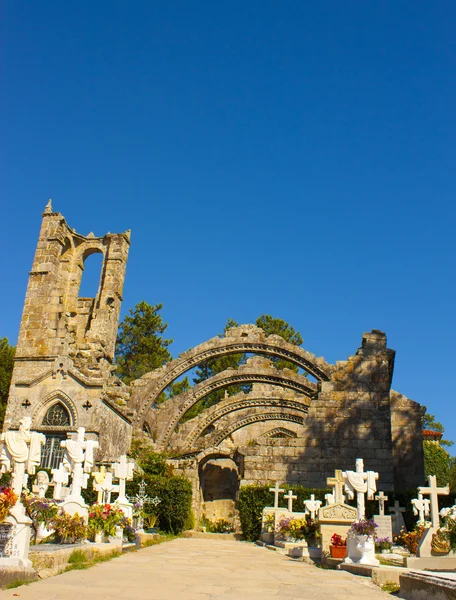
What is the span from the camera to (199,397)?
23.0 meters

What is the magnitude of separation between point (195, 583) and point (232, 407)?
61.3ft

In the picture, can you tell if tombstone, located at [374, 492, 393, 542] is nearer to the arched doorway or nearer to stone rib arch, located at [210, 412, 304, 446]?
stone rib arch, located at [210, 412, 304, 446]

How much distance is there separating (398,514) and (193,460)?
9.11 meters

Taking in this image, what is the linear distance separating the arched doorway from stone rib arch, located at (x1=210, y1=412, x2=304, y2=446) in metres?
1.81

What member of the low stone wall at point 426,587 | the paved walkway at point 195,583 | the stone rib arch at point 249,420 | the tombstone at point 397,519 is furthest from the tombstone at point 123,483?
the stone rib arch at point 249,420

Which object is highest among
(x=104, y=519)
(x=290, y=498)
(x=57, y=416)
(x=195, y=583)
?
(x=57, y=416)

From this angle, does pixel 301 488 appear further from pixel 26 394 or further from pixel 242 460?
pixel 26 394

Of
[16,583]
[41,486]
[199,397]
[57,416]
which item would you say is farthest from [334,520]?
[199,397]

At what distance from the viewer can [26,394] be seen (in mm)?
17625

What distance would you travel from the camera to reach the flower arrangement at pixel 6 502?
5820mm

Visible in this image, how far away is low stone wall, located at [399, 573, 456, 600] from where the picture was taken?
440 centimetres

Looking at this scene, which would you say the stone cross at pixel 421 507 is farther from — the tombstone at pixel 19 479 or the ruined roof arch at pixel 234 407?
the ruined roof arch at pixel 234 407

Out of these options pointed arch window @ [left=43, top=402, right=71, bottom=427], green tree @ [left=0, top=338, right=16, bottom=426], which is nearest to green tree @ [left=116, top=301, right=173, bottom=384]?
green tree @ [left=0, top=338, right=16, bottom=426]

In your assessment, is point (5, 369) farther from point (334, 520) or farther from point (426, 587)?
point (426, 587)
